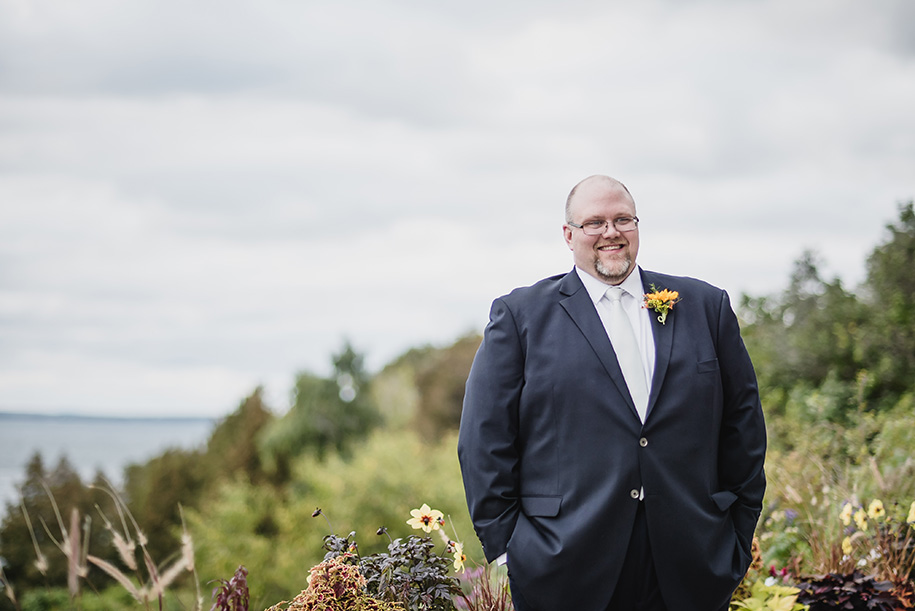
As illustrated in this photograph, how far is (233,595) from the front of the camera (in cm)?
311

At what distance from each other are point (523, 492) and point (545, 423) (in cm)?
25

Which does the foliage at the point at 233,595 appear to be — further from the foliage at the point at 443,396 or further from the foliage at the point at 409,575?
the foliage at the point at 443,396

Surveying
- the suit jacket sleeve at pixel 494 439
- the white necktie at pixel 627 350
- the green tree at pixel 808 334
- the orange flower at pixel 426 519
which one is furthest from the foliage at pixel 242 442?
the white necktie at pixel 627 350

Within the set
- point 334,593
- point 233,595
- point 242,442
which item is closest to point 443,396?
point 242,442

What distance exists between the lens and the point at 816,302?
476 inches

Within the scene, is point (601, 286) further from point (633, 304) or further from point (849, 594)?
point (849, 594)

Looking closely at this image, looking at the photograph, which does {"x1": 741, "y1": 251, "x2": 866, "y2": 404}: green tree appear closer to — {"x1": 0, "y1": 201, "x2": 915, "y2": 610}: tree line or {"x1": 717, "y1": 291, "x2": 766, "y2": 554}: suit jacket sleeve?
{"x1": 0, "y1": 201, "x2": 915, "y2": 610}: tree line

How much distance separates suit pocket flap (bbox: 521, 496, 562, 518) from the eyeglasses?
924 millimetres

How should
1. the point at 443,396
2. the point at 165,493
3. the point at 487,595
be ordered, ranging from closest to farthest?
the point at 487,595, the point at 165,493, the point at 443,396

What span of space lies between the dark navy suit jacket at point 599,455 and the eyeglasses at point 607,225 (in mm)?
228

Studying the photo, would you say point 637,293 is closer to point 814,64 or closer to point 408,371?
point 814,64

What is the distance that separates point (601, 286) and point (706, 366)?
0.46m

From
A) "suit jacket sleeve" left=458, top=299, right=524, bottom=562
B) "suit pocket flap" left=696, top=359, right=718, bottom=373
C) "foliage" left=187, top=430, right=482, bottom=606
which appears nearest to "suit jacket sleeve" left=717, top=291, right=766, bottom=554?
"suit pocket flap" left=696, top=359, right=718, bottom=373

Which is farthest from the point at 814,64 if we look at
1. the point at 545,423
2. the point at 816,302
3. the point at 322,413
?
the point at 322,413
